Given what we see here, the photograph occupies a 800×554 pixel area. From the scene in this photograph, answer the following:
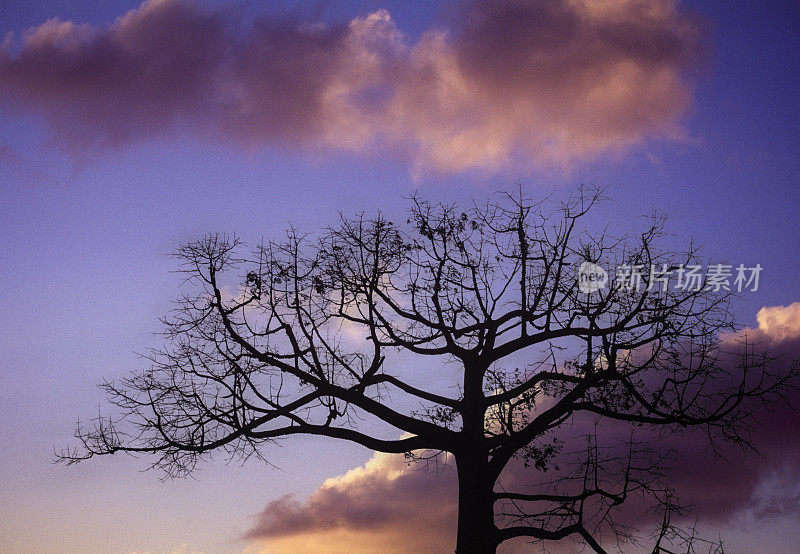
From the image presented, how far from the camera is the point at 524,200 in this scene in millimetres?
13195

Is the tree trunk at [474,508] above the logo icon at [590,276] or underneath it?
underneath

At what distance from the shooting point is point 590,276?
1288 cm

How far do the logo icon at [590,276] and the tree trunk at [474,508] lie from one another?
11.6ft

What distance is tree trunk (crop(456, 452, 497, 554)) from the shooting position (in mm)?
12234

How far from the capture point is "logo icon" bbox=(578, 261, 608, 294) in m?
12.9

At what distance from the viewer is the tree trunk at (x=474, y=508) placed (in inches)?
482

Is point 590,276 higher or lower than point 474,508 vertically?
higher

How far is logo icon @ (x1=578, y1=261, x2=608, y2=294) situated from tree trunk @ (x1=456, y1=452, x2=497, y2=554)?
353 cm

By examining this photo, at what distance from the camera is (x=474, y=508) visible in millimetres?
12469

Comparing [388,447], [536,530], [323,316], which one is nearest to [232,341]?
[323,316]

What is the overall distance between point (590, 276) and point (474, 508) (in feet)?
14.9

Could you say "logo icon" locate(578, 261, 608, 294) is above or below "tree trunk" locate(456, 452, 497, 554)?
above

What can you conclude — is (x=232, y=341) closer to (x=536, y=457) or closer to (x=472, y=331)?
(x=472, y=331)

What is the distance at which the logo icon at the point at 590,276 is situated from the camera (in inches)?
506
